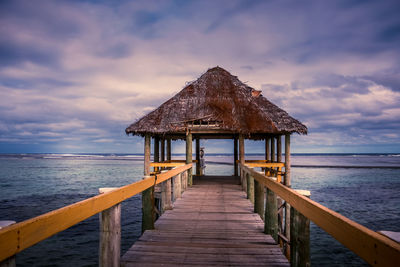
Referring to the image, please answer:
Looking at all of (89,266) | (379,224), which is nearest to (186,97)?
(89,266)

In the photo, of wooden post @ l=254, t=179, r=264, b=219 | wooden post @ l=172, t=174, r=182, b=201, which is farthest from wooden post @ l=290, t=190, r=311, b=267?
wooden post @ l=172, t=174, r=182, b=201

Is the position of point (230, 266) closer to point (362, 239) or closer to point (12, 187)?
point (362, 239)

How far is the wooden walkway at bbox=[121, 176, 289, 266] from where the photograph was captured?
322 centimetres

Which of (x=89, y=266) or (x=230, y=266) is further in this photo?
(x=89, y=266)

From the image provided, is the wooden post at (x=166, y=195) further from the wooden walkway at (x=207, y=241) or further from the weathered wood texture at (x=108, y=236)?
the weathered wood texture at (x=108, y=236)

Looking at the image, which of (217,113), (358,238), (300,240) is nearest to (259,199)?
(300,240)

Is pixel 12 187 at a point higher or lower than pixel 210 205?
lower

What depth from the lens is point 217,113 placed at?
10727mm

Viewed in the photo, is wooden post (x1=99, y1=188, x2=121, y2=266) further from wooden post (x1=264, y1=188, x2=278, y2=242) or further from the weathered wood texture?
wooden post (x1=264, y1=188, x2=278, y2=242)

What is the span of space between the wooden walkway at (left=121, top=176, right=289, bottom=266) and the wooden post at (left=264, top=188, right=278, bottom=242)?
13 centimetres

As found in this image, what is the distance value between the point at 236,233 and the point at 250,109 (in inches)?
306

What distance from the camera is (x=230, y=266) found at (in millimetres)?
3066

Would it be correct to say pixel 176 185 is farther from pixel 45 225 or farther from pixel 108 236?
pixel 45 225

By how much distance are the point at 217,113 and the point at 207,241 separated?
7.20m
